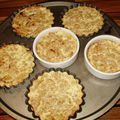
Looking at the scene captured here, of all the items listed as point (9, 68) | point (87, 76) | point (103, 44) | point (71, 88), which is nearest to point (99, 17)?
point (103, 44)

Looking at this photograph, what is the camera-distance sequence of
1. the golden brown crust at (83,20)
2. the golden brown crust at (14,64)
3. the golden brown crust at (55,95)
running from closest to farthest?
the golden brown crust at (55,95)
the golden brown crust at (14,64)
the golden brown crust at (83,20)

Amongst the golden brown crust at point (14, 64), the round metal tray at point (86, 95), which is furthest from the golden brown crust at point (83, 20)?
the golden brown crust at point (14, 64)

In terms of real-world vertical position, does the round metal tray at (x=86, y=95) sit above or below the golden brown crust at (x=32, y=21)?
below

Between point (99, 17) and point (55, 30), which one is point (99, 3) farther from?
point (55, 30)

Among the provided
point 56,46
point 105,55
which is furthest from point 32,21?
point 105,55

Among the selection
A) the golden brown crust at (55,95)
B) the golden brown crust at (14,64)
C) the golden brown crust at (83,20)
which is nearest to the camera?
the golden brown crust at (55,95)

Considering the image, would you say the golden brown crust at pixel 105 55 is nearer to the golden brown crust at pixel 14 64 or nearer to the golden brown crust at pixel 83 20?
the golden brown crust at pixel 83 20
